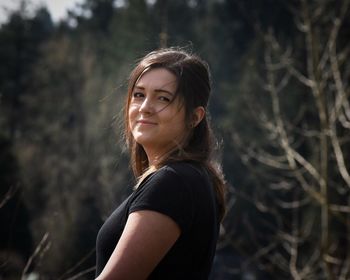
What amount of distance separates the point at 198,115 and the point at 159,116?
0.46 feet

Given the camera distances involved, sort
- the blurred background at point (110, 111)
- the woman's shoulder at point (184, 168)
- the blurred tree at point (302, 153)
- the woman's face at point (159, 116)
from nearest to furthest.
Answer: the woman's shoulder at point (184, 168) < the woman's face at point (159, 116) < the blurred tree at point (302, 153) < the blurred background at point (110, 111)

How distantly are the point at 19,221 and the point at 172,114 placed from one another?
11.3m

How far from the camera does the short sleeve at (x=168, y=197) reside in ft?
4.41

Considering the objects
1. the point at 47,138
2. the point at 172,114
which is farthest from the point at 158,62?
the point at 47,138

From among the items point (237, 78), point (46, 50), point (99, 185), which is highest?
point (46, 50)

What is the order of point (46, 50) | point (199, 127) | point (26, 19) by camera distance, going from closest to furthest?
point (199, 127), point (26, 19), point (46, 50)

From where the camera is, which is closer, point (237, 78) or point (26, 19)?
point (26, 19)

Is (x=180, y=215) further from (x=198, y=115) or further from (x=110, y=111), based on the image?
(x=110, y=111)

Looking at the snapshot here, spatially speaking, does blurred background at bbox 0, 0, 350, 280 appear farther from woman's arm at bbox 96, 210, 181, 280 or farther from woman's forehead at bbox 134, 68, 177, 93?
woman's arm at bbox 96, 210, 181, 280

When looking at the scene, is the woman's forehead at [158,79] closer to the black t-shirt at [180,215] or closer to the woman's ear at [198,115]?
the woman's ear at [198,115]

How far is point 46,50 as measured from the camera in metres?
22.1

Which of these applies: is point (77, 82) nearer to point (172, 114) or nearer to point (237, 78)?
point (237, 78)

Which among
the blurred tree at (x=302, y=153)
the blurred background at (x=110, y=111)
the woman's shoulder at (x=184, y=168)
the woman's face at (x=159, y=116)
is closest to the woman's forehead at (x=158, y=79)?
the woman's face at (x=159, y=116)

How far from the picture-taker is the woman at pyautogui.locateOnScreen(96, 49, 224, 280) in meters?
1.33
